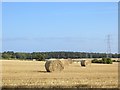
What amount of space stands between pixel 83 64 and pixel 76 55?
60.7 m

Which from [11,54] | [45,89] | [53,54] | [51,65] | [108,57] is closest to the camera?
[45,89]

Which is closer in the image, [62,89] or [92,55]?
[62,89]

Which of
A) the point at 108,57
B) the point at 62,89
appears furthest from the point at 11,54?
the point at 62,89

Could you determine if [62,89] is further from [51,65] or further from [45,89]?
[51,65]

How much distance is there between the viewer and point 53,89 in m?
13.9

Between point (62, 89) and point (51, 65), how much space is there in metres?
21.0

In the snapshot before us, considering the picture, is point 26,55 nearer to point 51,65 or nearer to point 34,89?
point 51,65

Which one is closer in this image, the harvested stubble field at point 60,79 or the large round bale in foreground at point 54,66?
the harvested stubble field at point 60,79

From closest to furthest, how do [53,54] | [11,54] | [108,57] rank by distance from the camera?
[108,57], [53,54], [11,54]

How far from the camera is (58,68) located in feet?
116

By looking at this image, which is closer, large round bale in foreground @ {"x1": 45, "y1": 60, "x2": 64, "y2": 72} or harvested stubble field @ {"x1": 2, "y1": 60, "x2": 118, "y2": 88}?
harvested stubble field @ {"x1": 2, "y1": 60, "x2": 118, "y2": 88}

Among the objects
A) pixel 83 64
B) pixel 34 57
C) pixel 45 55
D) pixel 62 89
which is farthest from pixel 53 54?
pixel 62 89

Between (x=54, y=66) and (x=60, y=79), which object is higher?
(x=60, y=79)

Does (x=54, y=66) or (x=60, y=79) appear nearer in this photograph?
(x=60, y=79)
